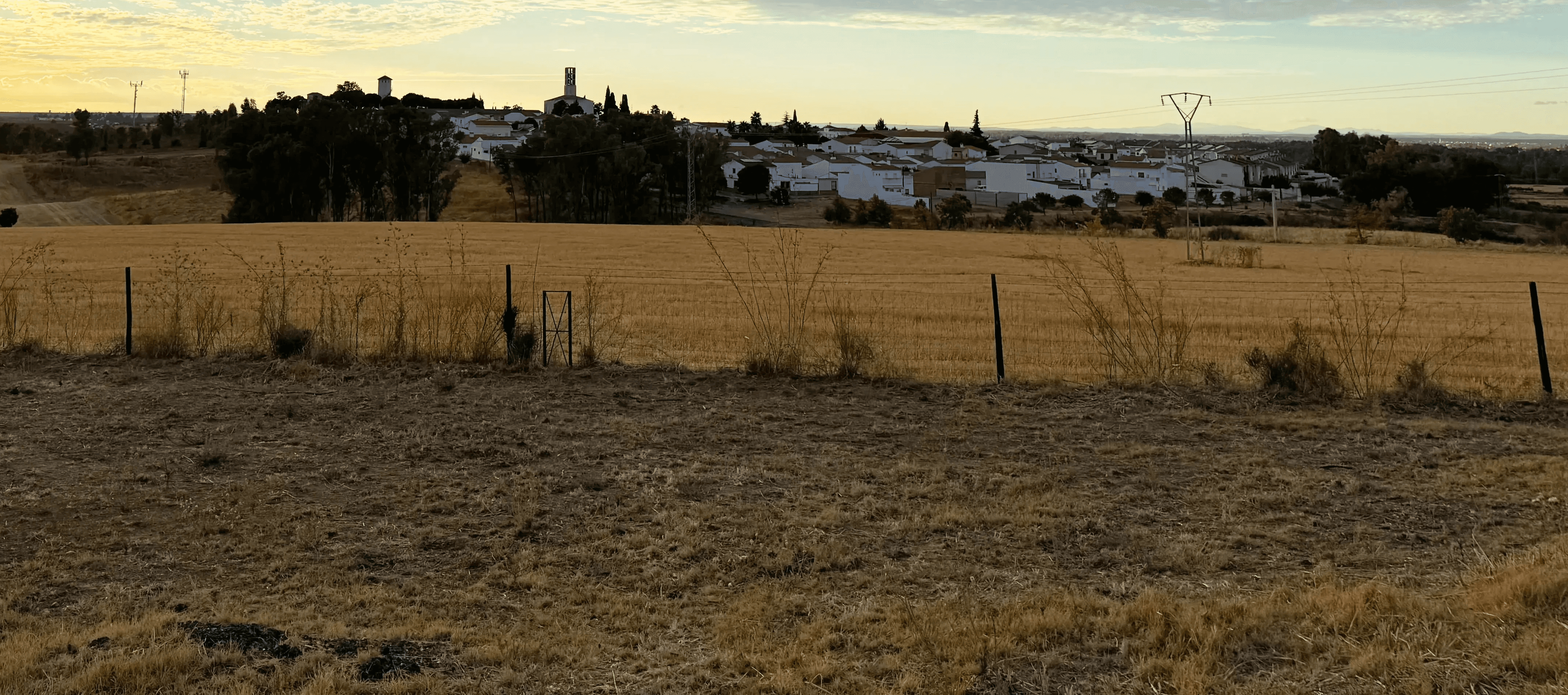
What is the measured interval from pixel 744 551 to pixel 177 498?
13.9ft

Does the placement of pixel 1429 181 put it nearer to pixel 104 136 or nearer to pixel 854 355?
pixel 854 355

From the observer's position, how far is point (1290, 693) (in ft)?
17.5

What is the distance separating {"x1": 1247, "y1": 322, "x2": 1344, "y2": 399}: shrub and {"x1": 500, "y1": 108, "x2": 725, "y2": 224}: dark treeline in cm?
7061

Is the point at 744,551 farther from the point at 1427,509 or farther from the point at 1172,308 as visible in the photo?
the point at 1172,308

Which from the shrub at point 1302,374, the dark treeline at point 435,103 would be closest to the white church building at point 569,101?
the dark treeline at point 435,103

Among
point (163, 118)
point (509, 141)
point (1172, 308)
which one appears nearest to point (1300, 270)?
point (1172, 308)

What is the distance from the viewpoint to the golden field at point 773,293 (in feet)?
51.7

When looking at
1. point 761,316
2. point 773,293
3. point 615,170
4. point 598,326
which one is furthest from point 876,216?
point 598,326

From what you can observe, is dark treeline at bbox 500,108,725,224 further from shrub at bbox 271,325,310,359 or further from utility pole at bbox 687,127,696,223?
shrub at bbox 271,325,310,359

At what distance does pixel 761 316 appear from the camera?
72.1 feet

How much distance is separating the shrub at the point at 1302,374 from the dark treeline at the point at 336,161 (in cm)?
7408

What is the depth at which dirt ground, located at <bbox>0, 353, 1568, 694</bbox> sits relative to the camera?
5727 mm

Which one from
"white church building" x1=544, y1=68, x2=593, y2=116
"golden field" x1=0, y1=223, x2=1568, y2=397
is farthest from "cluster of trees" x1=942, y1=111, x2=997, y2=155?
"golden field" x1=0, y1=223, x2=1568, y2=397

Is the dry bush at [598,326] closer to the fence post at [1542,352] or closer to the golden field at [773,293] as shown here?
the golden field at [773,293]
